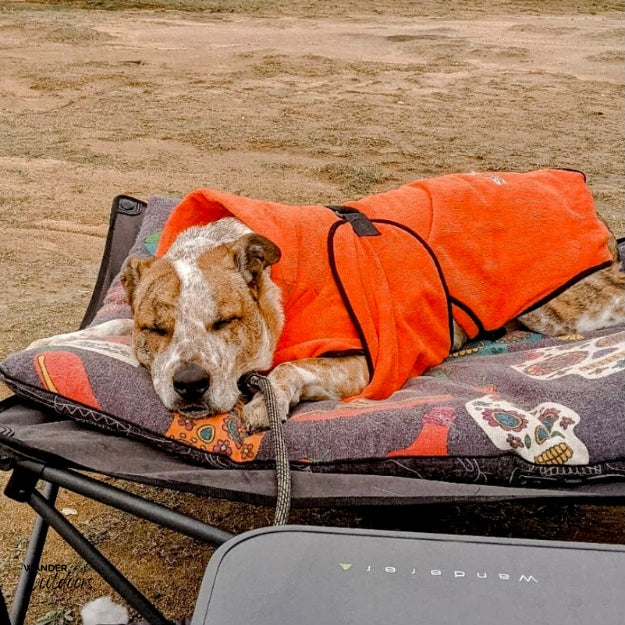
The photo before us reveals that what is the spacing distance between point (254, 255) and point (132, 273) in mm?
501

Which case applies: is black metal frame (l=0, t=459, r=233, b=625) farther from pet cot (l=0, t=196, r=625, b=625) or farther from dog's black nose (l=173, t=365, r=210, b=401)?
dog's black nose (l=173, t=365, r=210, b=401)

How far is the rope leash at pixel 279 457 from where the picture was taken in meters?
2.24

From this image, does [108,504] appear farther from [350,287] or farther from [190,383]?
[350,287]

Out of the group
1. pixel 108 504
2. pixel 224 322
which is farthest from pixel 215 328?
pixel 108 504

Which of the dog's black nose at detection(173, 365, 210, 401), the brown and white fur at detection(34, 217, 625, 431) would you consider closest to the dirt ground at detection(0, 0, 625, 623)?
the brown and white fur at detection(34, 217, 625, 431)

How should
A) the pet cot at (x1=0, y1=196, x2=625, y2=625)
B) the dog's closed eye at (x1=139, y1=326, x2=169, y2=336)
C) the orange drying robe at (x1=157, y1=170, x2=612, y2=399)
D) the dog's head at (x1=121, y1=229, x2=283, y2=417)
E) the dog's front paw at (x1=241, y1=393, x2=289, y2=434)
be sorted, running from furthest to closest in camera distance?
the orange drying robe at (x1=157, y1=170, x2=612, y2=399) → the dog's closed eye at (x1=139, y1=326, x2=169, y2=336) → the dog's head at (x1=121, y1=229, x2=283, y2=417) → the dog's front paw at (x1=241, y1=393, x2=289, y2=434) → the pet cot at (x1=0, y1=196, x2=625, y2=625)

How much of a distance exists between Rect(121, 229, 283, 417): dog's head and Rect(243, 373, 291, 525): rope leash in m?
0.22

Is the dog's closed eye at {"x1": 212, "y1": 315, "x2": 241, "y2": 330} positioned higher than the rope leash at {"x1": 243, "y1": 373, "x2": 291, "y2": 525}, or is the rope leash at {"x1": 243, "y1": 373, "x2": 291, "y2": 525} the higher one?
the dog's closed eye at {"x1": 212, "y1": 315, "x2": 241, "y2": 330}

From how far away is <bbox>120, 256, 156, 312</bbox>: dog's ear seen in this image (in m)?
3.28

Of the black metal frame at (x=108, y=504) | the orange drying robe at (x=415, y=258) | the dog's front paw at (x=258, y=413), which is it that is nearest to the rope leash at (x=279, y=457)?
the dog's front paw at (x=258, y=413)

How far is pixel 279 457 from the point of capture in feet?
7.74

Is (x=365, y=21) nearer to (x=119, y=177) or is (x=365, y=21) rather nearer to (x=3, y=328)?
(x=119, y=177)
